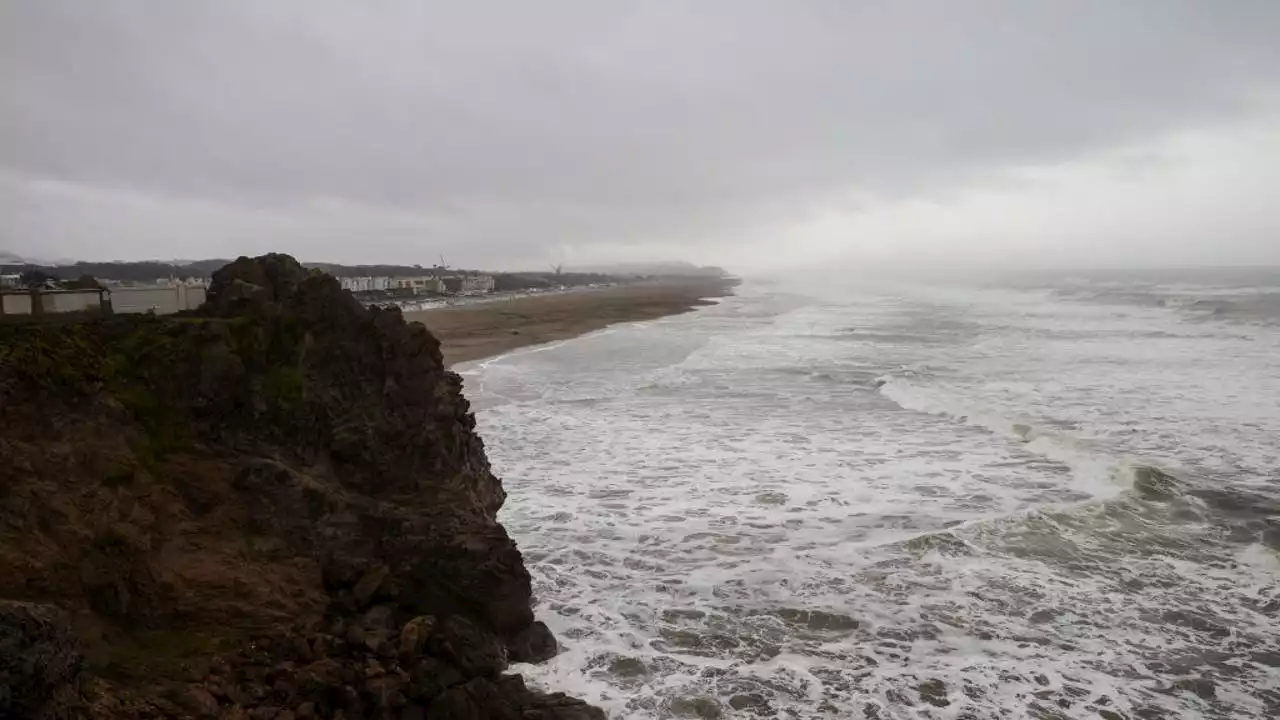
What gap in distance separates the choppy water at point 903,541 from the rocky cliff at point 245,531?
186 cm

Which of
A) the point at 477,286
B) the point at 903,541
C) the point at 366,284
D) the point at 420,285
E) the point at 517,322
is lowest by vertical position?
the point at 903,541

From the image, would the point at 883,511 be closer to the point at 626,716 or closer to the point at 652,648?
the point at 652,648

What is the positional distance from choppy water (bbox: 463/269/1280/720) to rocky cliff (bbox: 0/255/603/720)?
186cm

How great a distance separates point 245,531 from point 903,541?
10331 millimetres

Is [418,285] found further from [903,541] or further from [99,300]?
[903,541]

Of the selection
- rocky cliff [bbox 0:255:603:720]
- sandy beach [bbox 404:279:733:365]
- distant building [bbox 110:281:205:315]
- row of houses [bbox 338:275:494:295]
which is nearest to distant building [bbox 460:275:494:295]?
row of houses [bbox 338:275:494:295]

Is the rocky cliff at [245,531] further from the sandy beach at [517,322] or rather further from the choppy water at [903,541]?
the sandy beach at [517,322]

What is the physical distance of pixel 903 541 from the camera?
43.7ft

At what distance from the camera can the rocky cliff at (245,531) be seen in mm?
6398

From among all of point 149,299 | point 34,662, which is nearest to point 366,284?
point 149,299

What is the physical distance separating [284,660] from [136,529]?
1.86 metres

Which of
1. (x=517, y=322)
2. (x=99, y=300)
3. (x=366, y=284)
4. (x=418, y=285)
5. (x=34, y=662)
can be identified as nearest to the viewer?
(x=34, y=662)

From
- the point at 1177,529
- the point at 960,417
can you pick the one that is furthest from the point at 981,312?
the point at 1177,529

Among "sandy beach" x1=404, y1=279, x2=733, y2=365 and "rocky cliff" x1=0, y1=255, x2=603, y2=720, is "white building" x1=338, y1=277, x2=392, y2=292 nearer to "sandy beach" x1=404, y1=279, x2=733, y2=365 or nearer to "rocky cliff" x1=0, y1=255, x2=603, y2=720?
"sandy beach" x1=404, y1=279, x2=733, y2=365
